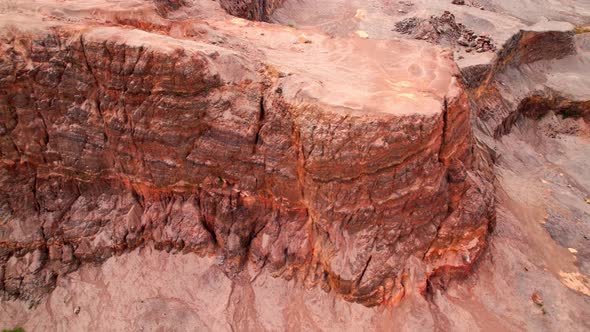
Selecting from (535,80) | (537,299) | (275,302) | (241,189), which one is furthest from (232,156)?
(535,80)

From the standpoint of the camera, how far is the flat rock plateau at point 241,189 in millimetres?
5809

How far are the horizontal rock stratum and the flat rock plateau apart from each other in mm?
29

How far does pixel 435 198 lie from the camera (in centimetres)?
639

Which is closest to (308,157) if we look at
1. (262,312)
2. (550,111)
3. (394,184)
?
(394,184)

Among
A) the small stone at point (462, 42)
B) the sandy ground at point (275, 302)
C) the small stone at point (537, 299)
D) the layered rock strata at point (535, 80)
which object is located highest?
the small stone at point (462, 42)

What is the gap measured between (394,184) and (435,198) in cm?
88

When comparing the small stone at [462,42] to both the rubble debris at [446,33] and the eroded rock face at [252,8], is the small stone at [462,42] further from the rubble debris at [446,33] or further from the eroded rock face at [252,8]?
the eroded rock face at [252,8]

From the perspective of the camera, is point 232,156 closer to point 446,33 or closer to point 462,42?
point 462,42

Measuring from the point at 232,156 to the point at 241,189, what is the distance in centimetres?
61

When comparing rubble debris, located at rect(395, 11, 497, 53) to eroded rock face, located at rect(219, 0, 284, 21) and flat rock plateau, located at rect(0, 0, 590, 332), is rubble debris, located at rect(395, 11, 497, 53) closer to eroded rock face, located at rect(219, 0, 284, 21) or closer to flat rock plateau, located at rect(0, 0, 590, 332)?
eroded rock face, located at rect(219, 0, 284, 21)

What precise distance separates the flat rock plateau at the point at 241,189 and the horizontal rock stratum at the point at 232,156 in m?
0.03

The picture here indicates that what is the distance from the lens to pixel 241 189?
646cm

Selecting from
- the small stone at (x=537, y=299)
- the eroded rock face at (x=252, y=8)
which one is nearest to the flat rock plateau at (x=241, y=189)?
the small stone at (x=537, y=299)

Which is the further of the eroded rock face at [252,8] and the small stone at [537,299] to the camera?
the eroded rock face at [252,8]
